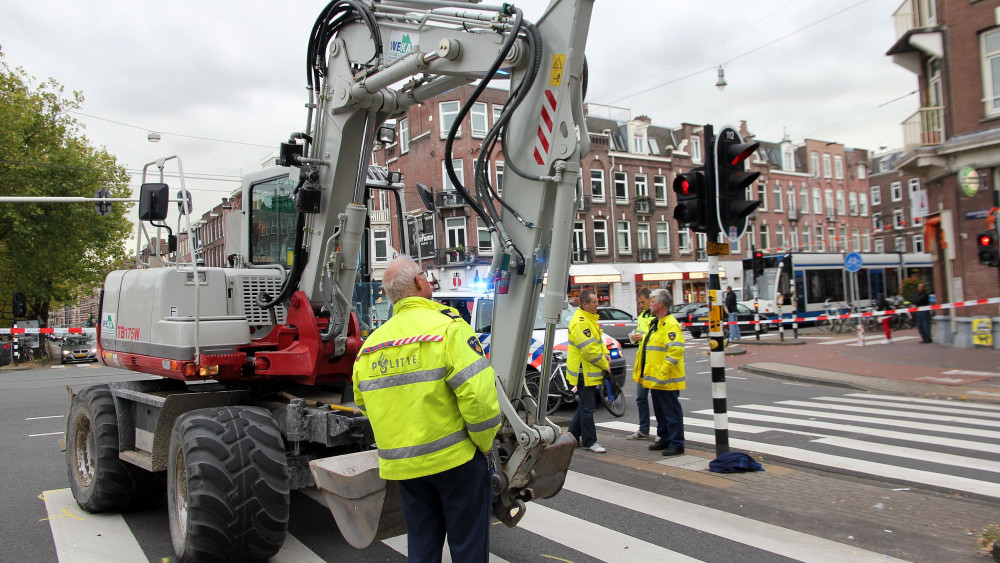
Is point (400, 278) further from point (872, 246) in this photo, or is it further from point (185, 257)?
point (872, 246)

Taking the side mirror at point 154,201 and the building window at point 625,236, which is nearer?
the side mirror at point 154,201

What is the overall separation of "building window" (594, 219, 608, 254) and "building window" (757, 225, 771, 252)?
56.0ft

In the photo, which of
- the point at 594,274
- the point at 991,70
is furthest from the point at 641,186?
the point at 991,70

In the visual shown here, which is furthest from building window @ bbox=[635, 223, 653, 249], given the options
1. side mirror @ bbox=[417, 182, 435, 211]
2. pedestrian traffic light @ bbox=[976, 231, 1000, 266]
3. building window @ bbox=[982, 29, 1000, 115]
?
side mirror @ bbox=[417, 182, 435, 211]

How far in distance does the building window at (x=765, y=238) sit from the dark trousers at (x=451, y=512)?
55.5 metres

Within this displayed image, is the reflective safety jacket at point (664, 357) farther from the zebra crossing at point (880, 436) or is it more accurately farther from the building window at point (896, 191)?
the building window at point (896, 191)

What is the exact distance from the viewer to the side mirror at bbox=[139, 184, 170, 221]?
5352 mm

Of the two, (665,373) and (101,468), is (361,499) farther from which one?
(665,373)

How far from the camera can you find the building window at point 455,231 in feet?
124

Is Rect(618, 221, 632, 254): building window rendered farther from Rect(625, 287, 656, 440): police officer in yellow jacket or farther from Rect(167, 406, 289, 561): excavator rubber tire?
Rect(167, 406, 289, 561): excavator rubber tire

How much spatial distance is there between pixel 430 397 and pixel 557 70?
83.6 inches

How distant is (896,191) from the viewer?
69812 mm

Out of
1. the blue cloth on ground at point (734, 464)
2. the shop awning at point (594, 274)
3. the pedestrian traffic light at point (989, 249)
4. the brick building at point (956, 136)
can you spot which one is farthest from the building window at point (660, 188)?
the blue cloth on ground at point (734, 464)

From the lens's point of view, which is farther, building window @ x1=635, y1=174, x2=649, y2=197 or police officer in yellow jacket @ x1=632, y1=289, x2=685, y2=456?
building window @ x1=635, y1=174, x2=649, y2=197
